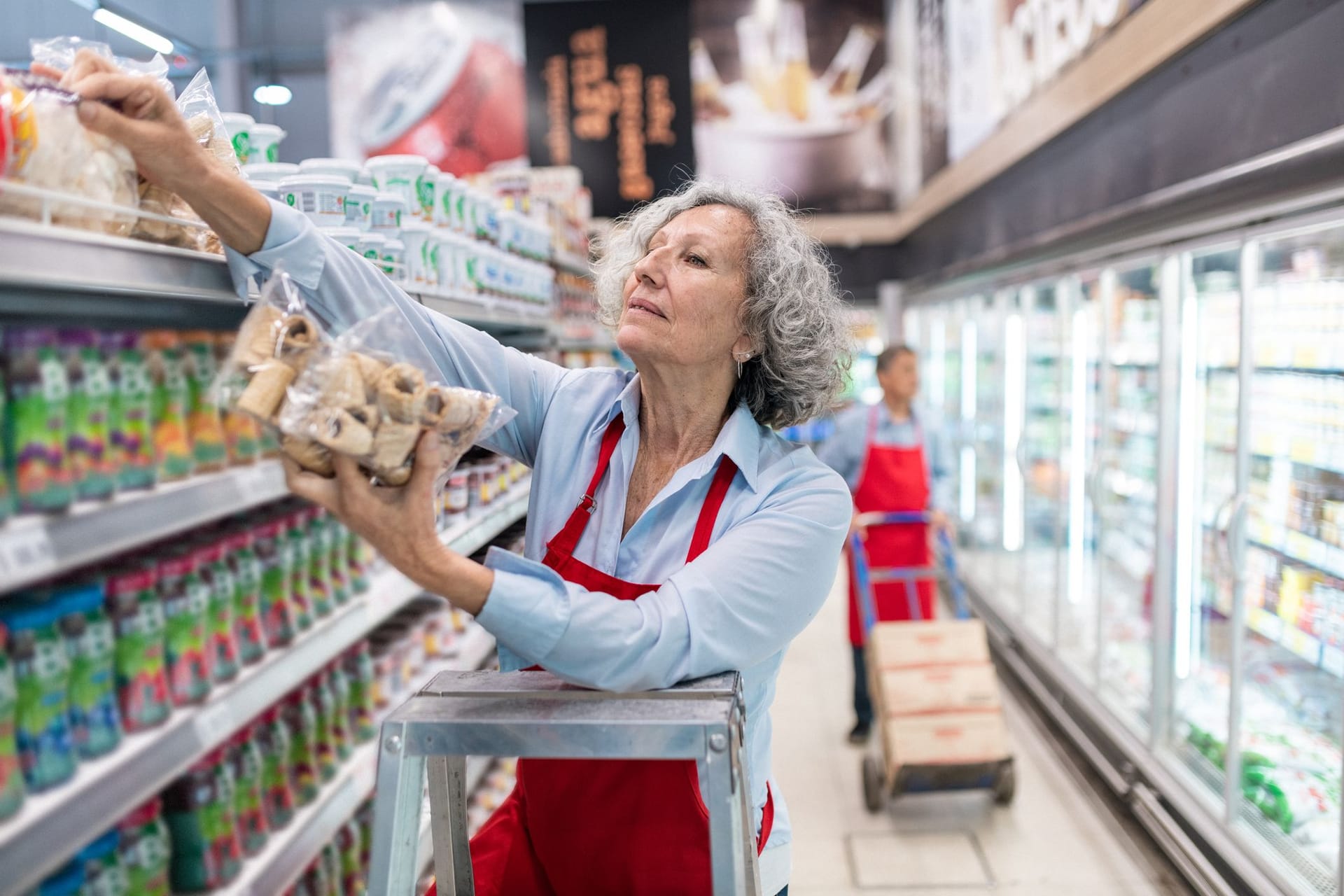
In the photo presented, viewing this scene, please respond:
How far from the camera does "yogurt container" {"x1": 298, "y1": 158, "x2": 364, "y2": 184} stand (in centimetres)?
187

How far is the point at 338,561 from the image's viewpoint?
96.1 inches

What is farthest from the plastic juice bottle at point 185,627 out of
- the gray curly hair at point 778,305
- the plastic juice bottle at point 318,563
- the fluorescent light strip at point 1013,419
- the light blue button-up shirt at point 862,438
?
the fluorescent light strip at point 1013,419

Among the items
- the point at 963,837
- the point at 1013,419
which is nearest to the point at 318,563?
the point at 963,837

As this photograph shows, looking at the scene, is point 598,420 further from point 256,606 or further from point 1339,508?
point 1339,508

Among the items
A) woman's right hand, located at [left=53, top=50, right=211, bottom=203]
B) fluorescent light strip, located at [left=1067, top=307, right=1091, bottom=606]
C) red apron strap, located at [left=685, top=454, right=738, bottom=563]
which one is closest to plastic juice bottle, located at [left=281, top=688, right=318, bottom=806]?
red apron strap, located at [left=685, top=454, right=738, bottom=563]

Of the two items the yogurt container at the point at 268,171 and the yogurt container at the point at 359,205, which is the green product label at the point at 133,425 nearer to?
A: the yogurt container at the point at 268,171

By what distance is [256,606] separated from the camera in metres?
2.04

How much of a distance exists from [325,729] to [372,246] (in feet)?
3.88

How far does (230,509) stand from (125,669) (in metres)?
0.30

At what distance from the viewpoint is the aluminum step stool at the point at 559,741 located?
45.5 inches

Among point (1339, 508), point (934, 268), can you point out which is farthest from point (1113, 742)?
point (934, 268)

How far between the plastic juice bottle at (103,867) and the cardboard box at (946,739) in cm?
288

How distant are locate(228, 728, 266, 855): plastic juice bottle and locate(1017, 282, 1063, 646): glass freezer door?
15.1ft

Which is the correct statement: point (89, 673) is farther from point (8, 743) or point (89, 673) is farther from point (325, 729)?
point (325, 729)
